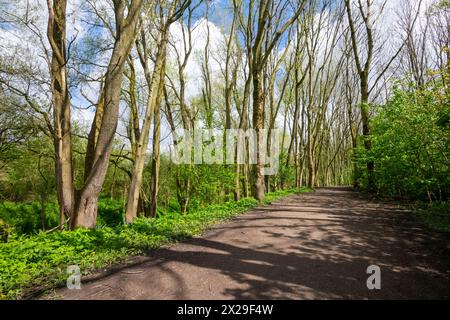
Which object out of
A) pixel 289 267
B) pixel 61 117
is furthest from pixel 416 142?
pixel 61 117

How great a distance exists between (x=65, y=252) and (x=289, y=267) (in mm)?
3551

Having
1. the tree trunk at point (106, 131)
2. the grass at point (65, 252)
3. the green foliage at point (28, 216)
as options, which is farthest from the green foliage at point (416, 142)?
the green foliage at point (28, 216)

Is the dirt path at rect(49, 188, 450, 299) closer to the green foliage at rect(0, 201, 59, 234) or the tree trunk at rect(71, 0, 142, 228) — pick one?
the tree trunk at rect(71, 0, 142, 228)

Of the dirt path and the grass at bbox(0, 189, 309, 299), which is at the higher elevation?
the grass at bbox(0, 189, 309, 299)

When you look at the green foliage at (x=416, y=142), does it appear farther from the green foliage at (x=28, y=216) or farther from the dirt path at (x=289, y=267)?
the green foliage at (x=28, y=216)

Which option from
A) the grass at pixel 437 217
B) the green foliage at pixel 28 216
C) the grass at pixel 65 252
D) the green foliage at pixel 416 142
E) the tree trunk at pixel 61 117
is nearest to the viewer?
the grass at pixel 65 252

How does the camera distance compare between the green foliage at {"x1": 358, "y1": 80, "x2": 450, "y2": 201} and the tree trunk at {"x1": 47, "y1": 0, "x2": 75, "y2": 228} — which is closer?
the tree trunk at {"x1": 47, "y1": 0, "x2": 75, "y2": 228}

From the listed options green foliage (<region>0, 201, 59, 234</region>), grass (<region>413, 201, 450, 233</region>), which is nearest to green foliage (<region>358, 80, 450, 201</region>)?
grass (<region>413, 201, 450, 233</region>)

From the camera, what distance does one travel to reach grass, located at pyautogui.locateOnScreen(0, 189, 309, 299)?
10.8 feet

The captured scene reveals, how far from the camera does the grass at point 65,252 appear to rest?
3.30 m

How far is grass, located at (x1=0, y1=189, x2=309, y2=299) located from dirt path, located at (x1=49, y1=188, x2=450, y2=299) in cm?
41

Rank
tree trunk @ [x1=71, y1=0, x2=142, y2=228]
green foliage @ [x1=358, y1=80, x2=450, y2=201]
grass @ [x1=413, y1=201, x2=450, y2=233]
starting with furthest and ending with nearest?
green foliage @ [x1=358, y1=80, x2=450, y2=201] → tree trunk @ [x1=71, y1=0, x2=142, y2=228] → grass @ [x1=413, y1=201, x2=450, y2=233]

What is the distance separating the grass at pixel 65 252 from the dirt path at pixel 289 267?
41cm
